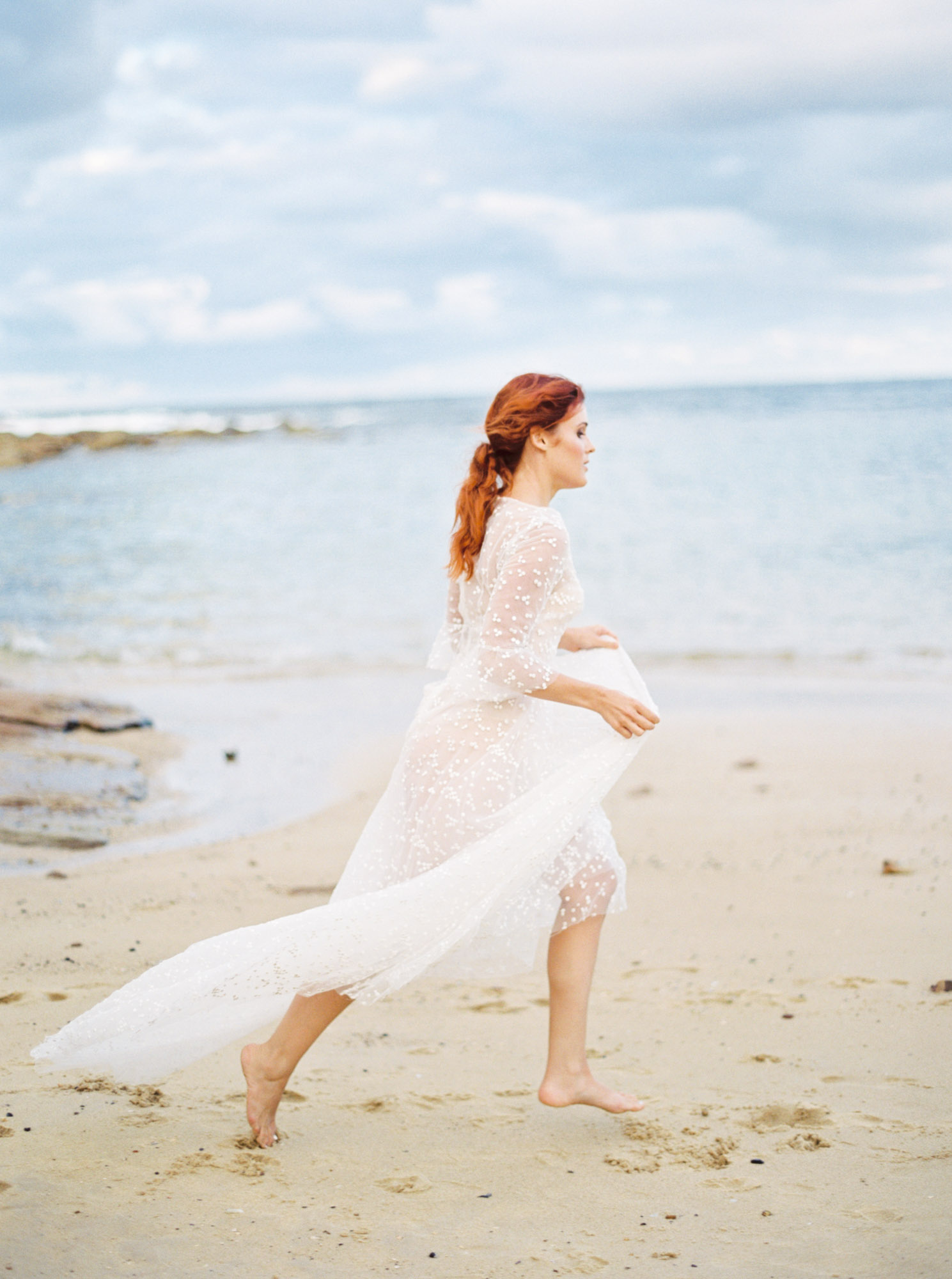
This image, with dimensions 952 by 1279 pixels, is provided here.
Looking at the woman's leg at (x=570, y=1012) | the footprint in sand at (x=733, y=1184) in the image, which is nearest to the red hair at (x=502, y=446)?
the woman's leg at (x=570, y=1012)

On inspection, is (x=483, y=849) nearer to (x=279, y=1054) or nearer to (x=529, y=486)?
(x=279, y=1054)

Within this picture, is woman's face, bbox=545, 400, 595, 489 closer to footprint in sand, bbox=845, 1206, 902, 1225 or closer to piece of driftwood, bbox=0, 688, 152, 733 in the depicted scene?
footprint in sand, bbox=845, 1206, 902, 1225

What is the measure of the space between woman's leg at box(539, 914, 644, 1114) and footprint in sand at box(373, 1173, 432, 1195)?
1.20 feet

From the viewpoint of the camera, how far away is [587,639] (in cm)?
354

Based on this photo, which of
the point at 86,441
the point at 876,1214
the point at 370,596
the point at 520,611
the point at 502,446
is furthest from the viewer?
the point at 86,441

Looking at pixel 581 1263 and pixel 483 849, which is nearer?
pixel 581 1263

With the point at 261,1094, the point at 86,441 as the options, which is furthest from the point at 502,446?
the point at 86,441

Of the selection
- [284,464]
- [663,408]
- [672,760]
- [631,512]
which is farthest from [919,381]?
[672,760]

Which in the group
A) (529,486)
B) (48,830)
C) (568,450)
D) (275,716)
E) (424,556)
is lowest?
(48,830)

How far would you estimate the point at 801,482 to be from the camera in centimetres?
2789

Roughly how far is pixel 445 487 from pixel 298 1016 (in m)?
29.4

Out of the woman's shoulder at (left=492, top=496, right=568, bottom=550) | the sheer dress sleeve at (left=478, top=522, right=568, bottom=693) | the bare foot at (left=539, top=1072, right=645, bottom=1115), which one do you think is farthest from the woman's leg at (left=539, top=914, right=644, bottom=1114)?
Result: the woman's shoulder at (left=492, top=496, right=568, bottom=550)

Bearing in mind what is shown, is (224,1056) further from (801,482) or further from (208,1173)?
(801,482)

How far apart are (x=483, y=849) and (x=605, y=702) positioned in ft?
1.60
